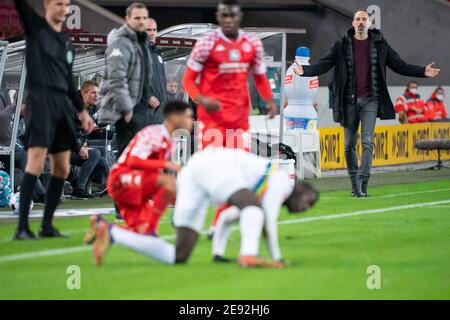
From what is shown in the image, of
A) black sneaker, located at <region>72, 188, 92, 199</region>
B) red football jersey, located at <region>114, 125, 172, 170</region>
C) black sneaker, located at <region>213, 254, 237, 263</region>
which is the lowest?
black sneaker, located at <region>72, 188, 92, 199</region>

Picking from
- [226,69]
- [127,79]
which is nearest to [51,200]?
[226,69]

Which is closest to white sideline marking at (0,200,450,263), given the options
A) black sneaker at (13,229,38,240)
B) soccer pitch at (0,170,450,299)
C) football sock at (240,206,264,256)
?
soccer pitch at (0,170,450,299)

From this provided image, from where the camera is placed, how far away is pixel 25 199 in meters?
11.8

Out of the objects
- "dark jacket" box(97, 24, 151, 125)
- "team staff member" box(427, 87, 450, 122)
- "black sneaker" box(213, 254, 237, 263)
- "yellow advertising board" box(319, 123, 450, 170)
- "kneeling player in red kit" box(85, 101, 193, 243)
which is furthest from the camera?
"team staff member" box(427, 87, 450, 122)

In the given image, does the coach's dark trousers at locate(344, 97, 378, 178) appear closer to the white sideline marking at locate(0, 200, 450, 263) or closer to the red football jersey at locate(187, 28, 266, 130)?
the white sideline marking at locate(0, 200, 450, 263)

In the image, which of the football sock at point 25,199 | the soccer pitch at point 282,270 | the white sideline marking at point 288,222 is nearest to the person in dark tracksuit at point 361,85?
the white sideline marking at point 288,222

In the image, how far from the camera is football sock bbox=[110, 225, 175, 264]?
30.7 ft

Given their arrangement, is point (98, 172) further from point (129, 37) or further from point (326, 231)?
point (326, 231)

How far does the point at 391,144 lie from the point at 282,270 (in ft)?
58.1

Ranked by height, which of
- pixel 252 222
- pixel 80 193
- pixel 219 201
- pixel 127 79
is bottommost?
pixel 80 193

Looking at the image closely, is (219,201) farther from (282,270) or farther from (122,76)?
(122,76)

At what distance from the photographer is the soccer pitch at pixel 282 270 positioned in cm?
873

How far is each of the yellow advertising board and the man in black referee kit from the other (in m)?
12.6

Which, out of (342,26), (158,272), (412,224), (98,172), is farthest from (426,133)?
(158,272)
